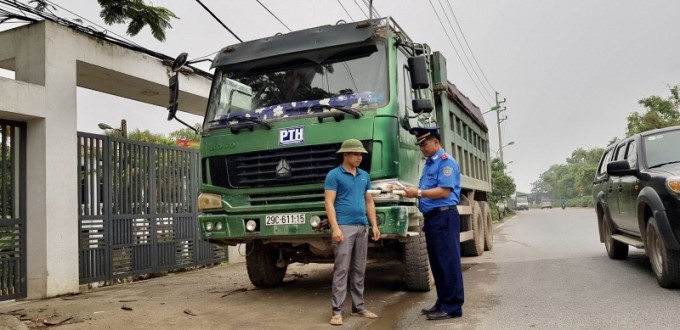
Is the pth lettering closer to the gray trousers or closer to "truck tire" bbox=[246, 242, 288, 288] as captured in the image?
the gray trousers

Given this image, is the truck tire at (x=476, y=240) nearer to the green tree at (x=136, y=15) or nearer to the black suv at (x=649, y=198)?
the black suv at (x=649, y=198)

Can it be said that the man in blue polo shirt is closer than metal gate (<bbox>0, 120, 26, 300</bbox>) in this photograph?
Yes

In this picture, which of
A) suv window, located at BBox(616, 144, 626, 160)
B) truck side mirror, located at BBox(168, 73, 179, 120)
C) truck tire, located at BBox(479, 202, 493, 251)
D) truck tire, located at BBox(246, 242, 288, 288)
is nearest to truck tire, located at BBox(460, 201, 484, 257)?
truck tire, located at BBox(479, 202, 493, 251)

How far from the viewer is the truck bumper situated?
4.96m

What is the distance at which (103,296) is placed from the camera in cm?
666

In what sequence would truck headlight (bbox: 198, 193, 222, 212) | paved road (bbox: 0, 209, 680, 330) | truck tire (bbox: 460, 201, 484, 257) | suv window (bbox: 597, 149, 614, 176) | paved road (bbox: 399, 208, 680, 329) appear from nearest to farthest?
paved road (bbox: 399, 208, 680, 329), paved road (bbox: 0, 209, 680, 330), truck headlight (bbox: 198, 193, 222, 212), suv window (bbox: 597, 149, 614, 176), truck tire (bbox: 460, 201, 484, 257)

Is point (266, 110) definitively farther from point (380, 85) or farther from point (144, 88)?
point (144, 88)

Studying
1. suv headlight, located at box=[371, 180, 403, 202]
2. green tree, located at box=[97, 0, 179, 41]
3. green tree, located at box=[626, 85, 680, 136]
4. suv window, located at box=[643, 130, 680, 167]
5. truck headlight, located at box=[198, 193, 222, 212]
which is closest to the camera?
suv headlight, located at box=[371, 180, 403, 202]

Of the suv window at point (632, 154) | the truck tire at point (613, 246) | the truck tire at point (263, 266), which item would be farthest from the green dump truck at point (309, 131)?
the truck tire at point (613, 246)

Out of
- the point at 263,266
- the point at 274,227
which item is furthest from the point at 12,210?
the point at 274,227

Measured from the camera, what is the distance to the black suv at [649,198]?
5.08 meters

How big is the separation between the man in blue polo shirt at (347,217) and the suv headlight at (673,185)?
286 centimetres

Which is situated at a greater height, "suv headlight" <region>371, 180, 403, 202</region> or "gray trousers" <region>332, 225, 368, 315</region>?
"suv headlight" <region>371, 180, 403, 202</region>

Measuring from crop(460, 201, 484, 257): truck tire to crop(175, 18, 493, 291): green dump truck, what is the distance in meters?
3.75
